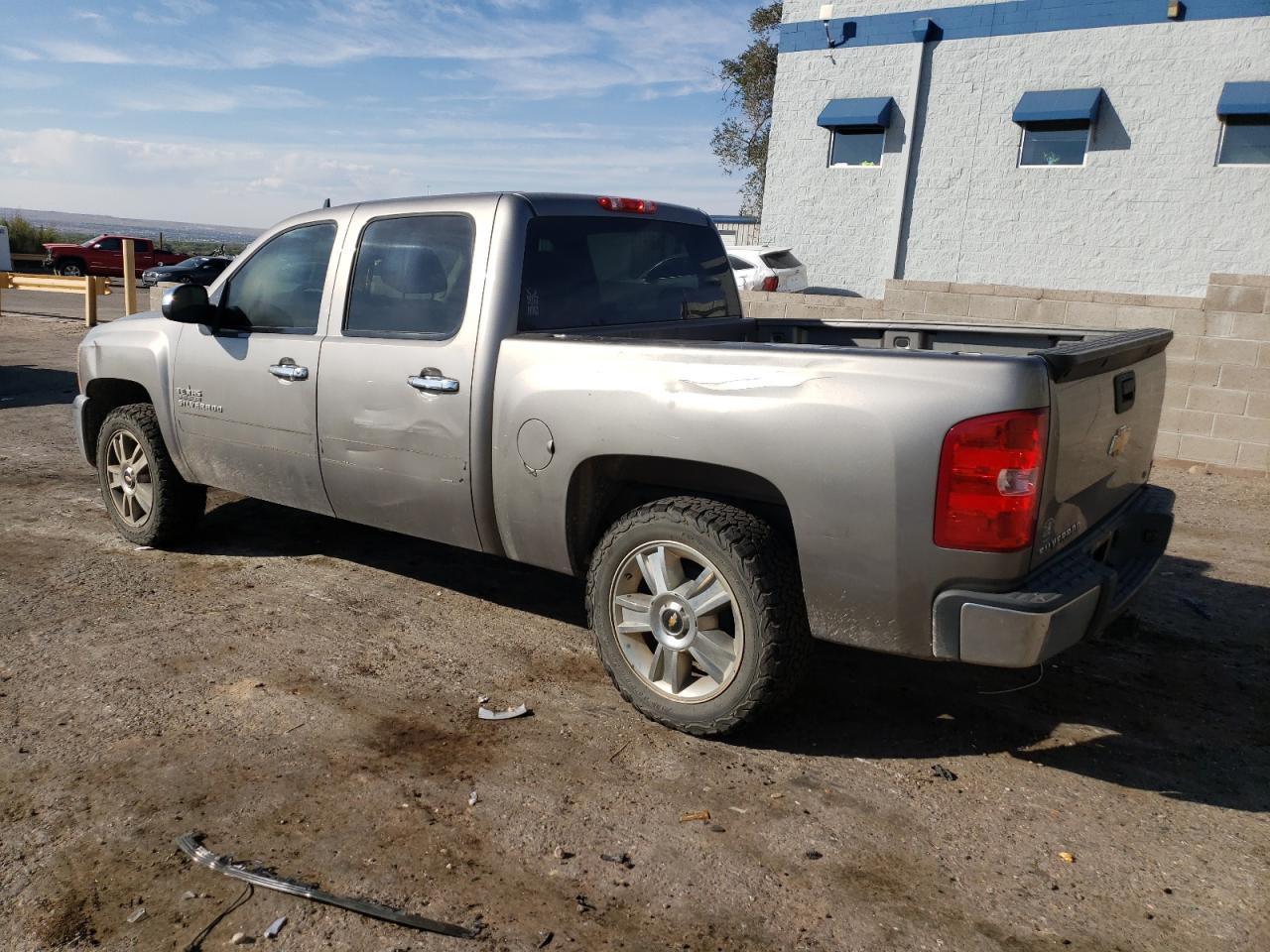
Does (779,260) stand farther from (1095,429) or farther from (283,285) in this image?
(1095,429)

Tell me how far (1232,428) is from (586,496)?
6.90m

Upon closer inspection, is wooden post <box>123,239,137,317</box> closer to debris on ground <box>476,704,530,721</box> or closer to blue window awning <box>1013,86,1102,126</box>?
blue window awning <box>1013,86,1102,126</box>

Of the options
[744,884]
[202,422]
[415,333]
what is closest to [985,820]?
[744,884]

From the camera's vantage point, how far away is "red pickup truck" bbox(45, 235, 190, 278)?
32312 millimetres

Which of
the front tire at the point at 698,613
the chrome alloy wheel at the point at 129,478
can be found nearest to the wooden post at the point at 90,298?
the chrome alloy wheel at the point at 129,478

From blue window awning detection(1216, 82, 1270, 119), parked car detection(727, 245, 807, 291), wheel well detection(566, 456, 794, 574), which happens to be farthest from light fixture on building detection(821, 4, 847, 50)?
wheel well detection(566, 456, 794, 574)

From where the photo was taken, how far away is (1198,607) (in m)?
5.22

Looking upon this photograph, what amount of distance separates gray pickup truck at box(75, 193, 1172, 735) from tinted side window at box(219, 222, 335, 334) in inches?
0.6

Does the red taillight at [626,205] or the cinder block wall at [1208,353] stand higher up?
the red taillight at [626,205]

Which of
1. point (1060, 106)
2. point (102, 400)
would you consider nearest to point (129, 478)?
point (102, 400)

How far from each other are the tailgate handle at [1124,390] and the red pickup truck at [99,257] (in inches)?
1280

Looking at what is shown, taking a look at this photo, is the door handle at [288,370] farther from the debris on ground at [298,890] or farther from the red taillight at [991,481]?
the red taillight at [991,481]

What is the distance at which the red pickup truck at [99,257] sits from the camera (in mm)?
32312

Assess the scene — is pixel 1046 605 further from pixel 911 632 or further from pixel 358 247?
pixel 358 247
